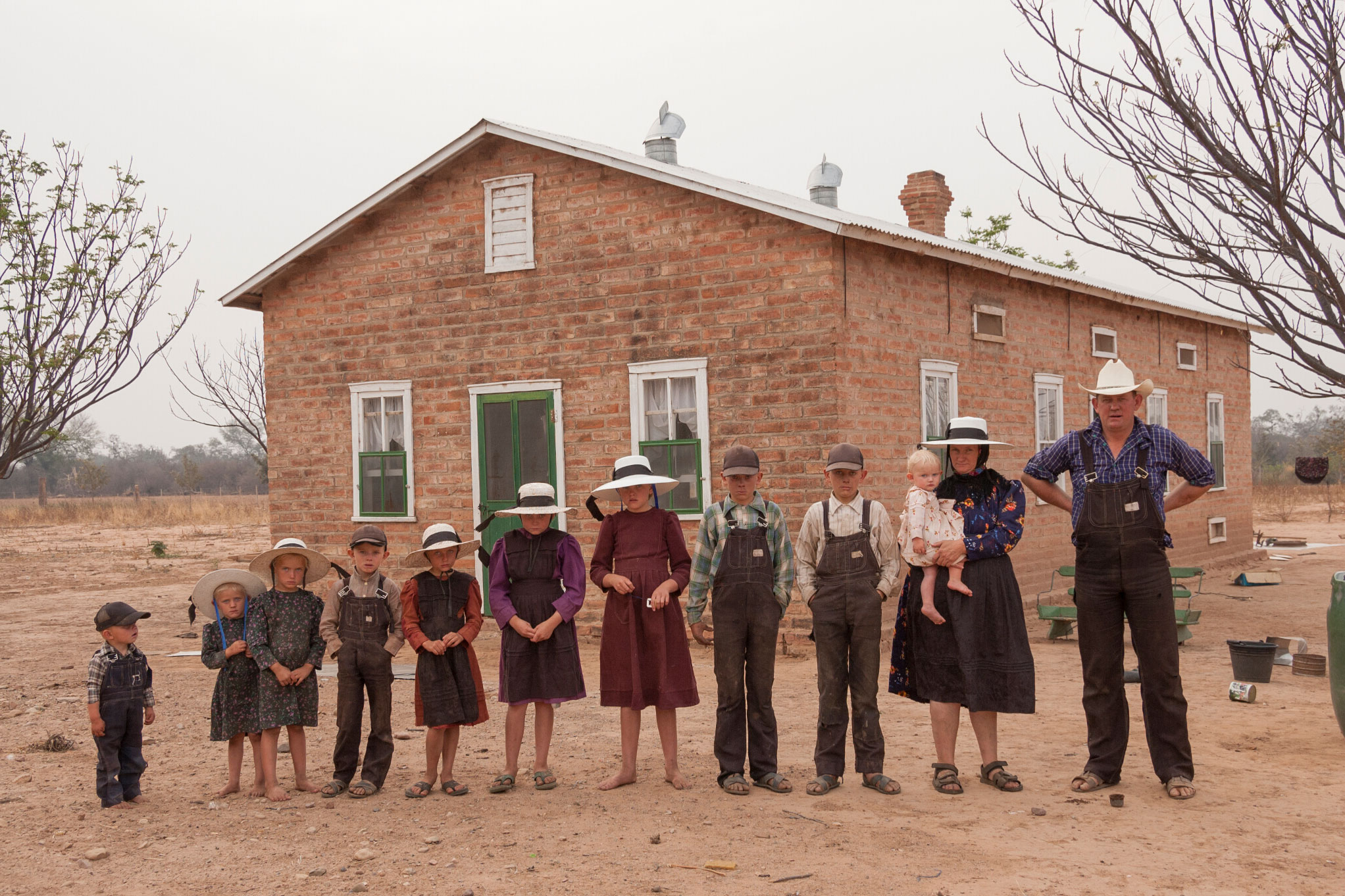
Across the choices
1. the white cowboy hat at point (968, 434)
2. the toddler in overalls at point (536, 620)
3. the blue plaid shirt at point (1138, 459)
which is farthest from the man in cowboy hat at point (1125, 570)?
the toddler in overalls at point (536, 620)

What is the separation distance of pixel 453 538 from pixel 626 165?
5819mm

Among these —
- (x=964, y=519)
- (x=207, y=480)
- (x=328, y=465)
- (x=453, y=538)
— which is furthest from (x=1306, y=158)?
(x=207, y=480)

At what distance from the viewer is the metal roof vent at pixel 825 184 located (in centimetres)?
1700

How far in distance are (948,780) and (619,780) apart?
5.36 feet

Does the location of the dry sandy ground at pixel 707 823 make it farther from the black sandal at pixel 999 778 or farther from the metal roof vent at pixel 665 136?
the metal roof vent at pixel 665 136

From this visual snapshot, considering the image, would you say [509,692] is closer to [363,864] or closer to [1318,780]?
[363,864]

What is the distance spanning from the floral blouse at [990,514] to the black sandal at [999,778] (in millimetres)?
1048

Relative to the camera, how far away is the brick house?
34.1 feet

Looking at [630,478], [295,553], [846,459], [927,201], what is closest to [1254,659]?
[846,459]

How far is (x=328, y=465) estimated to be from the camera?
12648mm

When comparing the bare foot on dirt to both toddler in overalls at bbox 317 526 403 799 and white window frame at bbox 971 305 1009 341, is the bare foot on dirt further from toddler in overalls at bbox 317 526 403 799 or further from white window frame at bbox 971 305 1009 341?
white window frame at bbox 971 305 1009 341

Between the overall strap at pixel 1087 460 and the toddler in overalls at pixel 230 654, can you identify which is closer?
the overall strap at pixel 1087 460

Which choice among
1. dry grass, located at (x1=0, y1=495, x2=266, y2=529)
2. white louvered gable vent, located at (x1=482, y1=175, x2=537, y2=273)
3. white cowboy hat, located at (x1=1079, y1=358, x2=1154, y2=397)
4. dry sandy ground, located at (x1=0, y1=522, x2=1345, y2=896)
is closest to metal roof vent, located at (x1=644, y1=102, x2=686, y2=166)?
white louvered gable vent, located at (x1=482, y1=175, x2=537, y2=273)

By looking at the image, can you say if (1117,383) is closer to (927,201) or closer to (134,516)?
(927,201)
